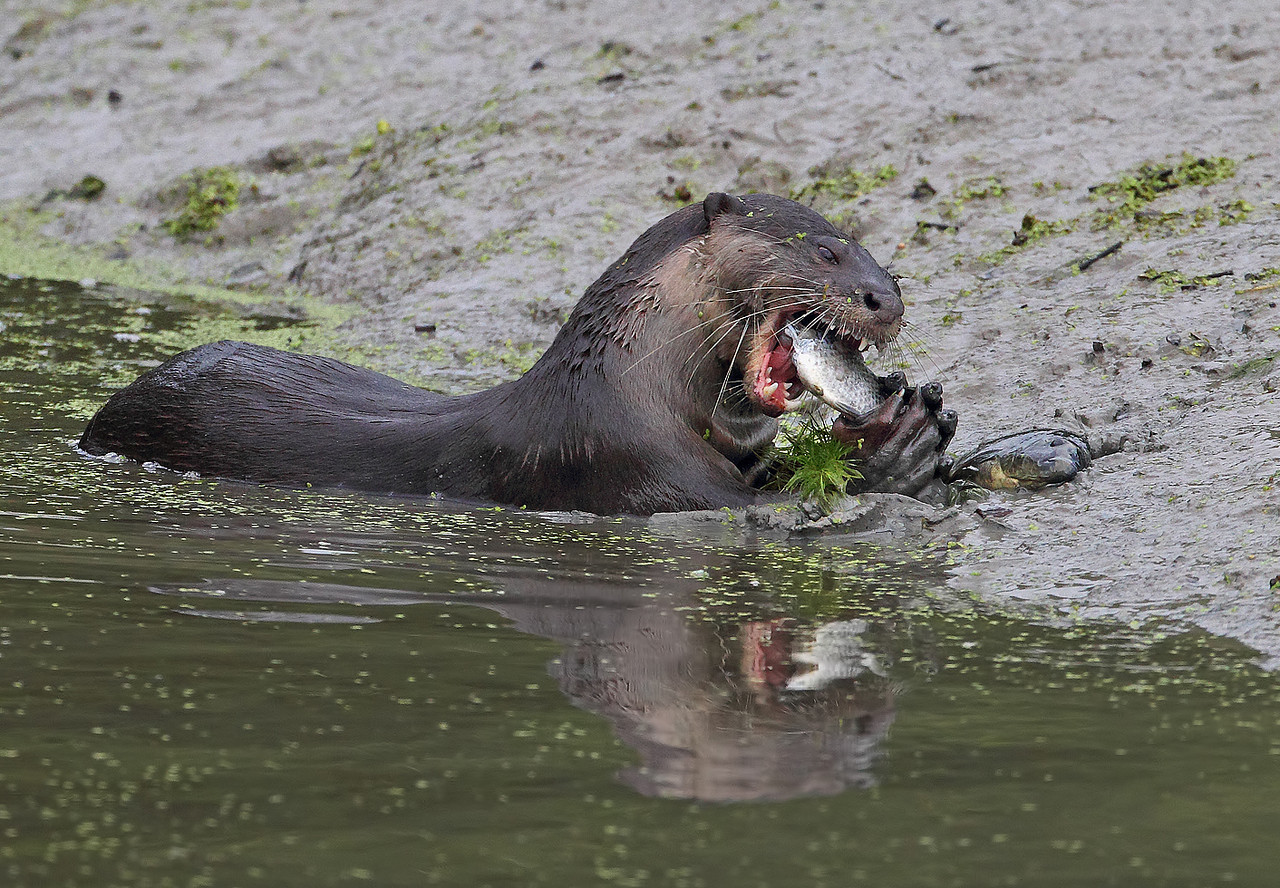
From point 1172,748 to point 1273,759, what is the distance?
5.9 inches

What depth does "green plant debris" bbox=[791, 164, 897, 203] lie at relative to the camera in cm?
816

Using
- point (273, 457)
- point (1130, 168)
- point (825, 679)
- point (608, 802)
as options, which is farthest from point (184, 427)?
point (1130, 168)

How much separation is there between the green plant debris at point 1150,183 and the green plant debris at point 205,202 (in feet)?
18.3

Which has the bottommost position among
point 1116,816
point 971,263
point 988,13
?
point 1116,816

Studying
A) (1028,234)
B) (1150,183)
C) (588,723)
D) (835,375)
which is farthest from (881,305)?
(1150,183)

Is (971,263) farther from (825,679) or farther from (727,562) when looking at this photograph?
(825,679)

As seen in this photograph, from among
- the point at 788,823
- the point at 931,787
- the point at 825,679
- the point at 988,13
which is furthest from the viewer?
the point at 988,13

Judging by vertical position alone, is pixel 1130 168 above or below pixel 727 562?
above

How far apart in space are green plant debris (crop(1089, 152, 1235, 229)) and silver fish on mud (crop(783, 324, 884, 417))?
2.83 metres

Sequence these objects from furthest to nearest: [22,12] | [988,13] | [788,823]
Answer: [22,12] → [988,13] → [788,823]

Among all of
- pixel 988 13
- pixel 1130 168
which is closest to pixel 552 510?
pixel 1130 168

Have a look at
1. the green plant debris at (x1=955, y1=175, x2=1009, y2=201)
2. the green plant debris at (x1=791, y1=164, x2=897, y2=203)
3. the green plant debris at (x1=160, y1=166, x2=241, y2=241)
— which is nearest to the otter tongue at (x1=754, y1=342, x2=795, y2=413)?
the green plant debris at (x1=955, y1=175, x2=1009, y2=201)

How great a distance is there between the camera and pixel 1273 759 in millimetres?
2582

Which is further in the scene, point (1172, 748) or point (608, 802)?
point (1172, 748)
